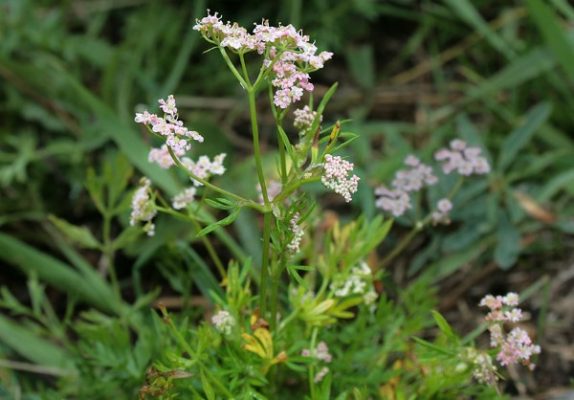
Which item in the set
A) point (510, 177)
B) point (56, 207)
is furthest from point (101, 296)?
point (510, 177)

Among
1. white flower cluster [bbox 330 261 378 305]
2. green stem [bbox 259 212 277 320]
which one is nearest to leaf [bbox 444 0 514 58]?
white flower cluster [bbox 330 261 378 305]

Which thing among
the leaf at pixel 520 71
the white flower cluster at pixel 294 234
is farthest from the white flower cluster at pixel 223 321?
the leaf at pixel 520 71

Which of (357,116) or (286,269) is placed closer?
(286,269)

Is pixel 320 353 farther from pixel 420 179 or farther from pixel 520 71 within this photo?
pixel 520 71

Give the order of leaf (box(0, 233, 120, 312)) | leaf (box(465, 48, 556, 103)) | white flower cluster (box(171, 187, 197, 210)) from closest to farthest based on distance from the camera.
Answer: white flower cluster (box(171, 187, 197, 210)) < leaf (box(0, 233, 120, 312)) < leaf (box(465, 48, 556, 103))

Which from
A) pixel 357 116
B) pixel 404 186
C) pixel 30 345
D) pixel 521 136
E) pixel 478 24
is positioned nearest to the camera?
pixel 404 186

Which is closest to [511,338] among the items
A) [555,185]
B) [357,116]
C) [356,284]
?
[356,284]

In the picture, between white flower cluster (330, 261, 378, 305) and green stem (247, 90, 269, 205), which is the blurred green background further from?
green stem (247, 90, 269, 205)
